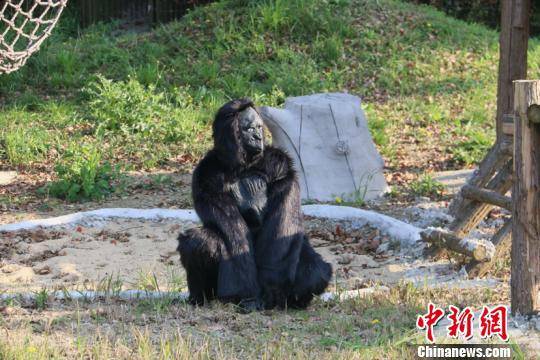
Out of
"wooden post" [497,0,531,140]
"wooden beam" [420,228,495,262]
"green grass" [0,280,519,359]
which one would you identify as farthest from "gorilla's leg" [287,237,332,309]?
"wooden post" [497,0,531,140]

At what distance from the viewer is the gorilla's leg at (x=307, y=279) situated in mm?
6383

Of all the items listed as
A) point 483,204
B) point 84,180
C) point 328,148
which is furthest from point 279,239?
point 84,180

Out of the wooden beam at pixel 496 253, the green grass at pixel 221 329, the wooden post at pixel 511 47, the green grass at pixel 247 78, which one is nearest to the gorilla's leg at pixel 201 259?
the green grass at pixel 221 329

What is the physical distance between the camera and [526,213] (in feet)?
18.2

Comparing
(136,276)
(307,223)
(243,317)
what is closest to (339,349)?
(243,317)

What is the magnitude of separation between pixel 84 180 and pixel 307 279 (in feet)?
14.3

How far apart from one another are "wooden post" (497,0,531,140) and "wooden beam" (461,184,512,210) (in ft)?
7.42

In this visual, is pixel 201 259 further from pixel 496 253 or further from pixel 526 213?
pixel 496 253

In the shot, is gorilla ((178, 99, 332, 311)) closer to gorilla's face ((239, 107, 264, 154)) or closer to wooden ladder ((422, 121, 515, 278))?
gorilla's face ((239, 107, 264, 154))

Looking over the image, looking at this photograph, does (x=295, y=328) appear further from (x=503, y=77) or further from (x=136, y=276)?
(x=503, y=77)

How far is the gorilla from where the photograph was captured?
6.21 metres

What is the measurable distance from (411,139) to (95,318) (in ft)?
23.6

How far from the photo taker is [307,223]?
8984 mm

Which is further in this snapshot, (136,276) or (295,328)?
(136,276)
